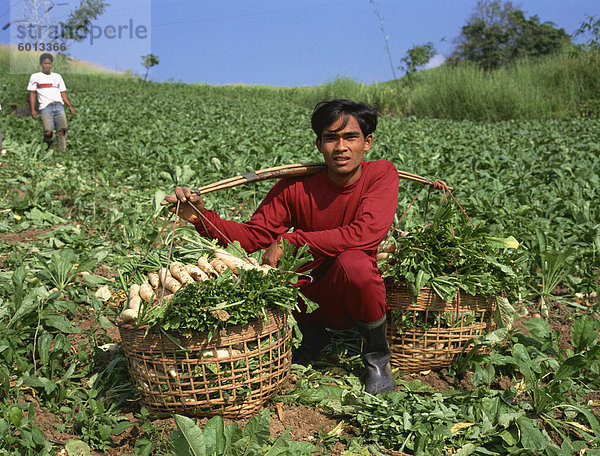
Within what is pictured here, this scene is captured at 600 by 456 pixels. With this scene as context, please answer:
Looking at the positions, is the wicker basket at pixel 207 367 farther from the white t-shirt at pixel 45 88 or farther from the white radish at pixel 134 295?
the white t-shirt at pixel 45 88

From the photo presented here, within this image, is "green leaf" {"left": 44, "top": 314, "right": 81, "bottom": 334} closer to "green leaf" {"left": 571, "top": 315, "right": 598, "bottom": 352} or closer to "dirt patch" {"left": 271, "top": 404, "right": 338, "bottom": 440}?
"dirt patch" {"left": 271, "top": 404, "right": 338, "bottom": 440}

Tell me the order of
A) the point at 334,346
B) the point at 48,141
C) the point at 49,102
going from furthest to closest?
the point at 48,141 < the point at 49,102 < the point at 334,346

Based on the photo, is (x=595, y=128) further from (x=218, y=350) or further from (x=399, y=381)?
(x=218, y=350)

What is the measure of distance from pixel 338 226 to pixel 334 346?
2.40 ft

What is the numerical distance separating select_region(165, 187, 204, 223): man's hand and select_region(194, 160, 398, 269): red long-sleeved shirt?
4 cm

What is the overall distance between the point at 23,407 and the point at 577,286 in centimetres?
352

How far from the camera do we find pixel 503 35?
4578 centimetres

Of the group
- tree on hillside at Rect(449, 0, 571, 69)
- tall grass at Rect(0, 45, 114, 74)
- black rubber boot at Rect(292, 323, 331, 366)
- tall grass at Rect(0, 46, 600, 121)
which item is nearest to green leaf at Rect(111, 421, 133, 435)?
black rubber boot at Rect(292, 323, 331, 366)

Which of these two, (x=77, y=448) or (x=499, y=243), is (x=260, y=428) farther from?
(x=499, y=243)

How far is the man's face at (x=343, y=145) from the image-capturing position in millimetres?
2670

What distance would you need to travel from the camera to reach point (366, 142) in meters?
2.87

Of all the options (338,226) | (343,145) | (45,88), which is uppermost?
(45,88)

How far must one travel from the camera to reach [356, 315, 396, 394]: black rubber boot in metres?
2.57

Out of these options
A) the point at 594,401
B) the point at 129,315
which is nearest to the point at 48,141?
the point at 129,315
